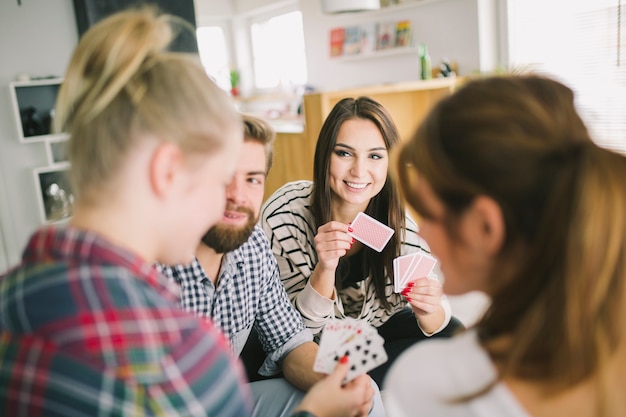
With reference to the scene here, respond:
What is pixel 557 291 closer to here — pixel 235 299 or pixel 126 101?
pixel 126 101

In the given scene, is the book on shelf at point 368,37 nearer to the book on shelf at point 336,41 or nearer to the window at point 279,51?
the book on shelf at point 336,41

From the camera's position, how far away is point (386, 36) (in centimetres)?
525

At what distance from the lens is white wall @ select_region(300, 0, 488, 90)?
438 cm

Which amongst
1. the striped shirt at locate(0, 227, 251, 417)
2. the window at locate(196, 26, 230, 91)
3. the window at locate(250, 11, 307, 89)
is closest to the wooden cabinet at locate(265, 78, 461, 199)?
the striped shirt at locate(0, 227, 251, 417)

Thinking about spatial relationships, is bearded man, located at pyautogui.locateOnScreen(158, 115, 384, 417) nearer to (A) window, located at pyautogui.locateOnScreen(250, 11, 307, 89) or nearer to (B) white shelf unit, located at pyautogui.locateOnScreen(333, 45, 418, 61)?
(B) white shelf unit, located at pyautogui.locateOnScreen(333, 45, 418, 61)

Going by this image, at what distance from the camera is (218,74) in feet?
26.6

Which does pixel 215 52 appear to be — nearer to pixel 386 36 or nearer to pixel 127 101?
pixel 386 36

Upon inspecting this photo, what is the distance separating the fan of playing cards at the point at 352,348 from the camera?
1242 mm

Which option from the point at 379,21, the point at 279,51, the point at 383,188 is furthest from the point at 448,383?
the point at 279,51

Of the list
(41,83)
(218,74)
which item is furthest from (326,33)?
(41,83)

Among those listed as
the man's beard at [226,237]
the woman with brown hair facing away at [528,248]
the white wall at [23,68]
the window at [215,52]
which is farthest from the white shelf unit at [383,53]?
the woman with brown hair facing away at [528,248]

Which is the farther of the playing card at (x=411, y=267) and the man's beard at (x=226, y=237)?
the playing card at (x=411, y=267)

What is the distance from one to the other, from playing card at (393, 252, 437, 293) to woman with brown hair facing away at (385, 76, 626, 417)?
1.03 metres

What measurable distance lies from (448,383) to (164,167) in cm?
58
